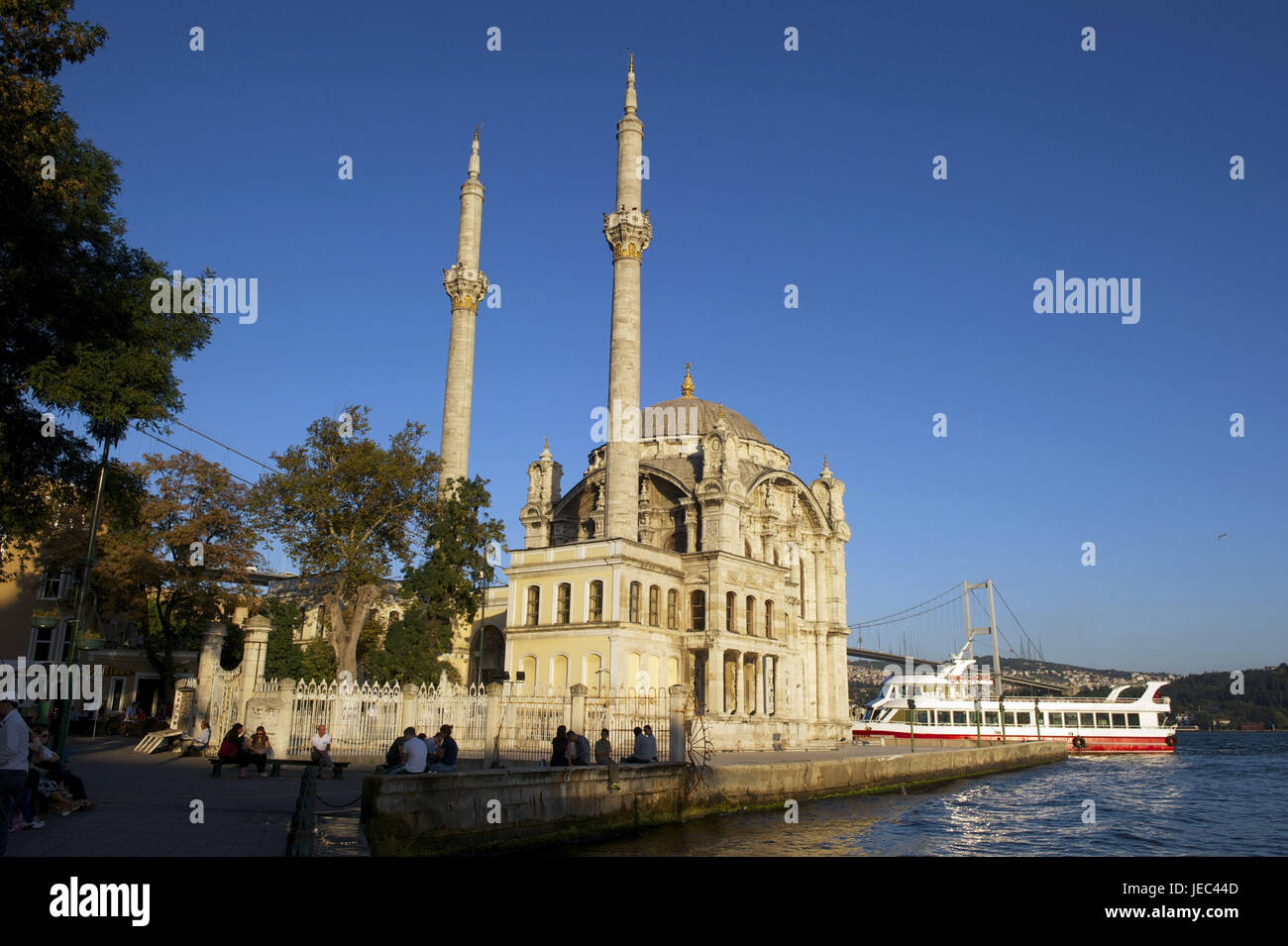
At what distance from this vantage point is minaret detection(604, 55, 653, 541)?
3600 cm

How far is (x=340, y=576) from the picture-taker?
3231 centimetres

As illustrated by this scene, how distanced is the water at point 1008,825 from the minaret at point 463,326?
2211cm

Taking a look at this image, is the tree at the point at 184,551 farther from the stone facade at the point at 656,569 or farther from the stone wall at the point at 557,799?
the stone wall at the point at 557,799

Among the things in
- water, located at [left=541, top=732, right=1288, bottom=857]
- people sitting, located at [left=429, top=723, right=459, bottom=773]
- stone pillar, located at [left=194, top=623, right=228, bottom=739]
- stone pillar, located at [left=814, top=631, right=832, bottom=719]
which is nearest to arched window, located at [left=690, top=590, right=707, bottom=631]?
water, located at [left=541, top=732, right=1288, bottom=857]

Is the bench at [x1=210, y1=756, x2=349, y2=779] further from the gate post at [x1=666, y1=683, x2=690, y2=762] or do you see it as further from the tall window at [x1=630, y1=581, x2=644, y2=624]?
the tall window at [x1=630, y1=581, x2=644, y2=624]

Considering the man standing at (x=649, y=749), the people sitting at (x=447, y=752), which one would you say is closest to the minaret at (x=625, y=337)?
the man standing at (x=649, y=749)

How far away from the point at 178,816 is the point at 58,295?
8561mm

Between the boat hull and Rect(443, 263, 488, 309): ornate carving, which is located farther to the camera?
the boat hull

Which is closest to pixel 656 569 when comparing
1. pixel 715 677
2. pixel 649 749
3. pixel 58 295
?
pixel 715 677

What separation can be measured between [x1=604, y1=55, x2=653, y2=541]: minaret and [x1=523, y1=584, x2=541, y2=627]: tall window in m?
3.71

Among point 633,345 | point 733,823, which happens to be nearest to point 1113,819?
point 733,823

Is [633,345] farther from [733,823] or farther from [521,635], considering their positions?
[733,823]

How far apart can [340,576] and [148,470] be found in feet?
30.6
